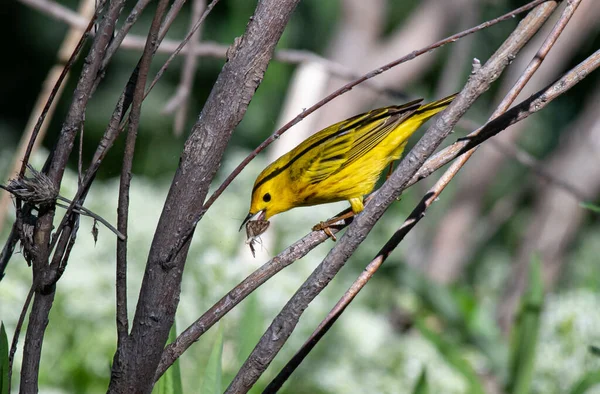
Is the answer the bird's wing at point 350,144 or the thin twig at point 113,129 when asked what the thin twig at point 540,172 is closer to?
the bird's wing at point 350,144

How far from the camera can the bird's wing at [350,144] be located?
→ 5.69 ft

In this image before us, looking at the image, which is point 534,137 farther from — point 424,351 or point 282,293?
point 282,293

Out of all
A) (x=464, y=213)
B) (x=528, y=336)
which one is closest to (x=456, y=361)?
(x=528, y=336)

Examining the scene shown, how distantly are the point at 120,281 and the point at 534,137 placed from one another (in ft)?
14.8

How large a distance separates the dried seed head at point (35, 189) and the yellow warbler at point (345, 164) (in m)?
0.91

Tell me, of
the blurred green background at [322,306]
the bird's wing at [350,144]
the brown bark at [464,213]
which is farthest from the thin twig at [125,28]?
the brown bark at [464,213]

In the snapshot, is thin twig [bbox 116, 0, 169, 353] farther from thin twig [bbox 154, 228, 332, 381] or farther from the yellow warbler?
the yellow warbler

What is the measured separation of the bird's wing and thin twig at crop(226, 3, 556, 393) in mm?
922

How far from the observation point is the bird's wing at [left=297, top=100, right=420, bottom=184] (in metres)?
1.73

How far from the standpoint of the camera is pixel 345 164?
1.85 metres

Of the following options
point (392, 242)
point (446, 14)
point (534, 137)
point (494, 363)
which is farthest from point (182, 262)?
point (534, 137)

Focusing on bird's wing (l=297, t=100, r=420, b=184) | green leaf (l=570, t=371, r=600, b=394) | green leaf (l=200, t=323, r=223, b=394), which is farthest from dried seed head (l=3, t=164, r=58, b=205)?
green leaf (l=570, t=371, r=600, b=394)

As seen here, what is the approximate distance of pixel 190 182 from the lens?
74 cm

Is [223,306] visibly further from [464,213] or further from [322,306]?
[464,213]
